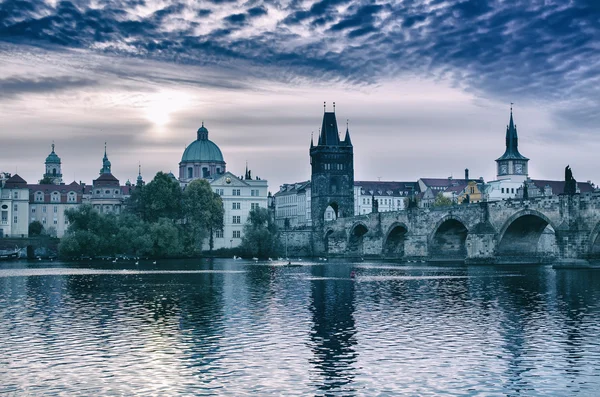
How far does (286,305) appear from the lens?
40844mm

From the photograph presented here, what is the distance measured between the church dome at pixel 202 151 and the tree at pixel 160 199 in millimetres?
50940

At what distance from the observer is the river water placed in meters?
21.1

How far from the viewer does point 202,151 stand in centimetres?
17862

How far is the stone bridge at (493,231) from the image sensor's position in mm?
70250

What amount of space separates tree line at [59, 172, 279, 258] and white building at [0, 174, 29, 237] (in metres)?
20.6

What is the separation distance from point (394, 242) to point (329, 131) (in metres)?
45.3

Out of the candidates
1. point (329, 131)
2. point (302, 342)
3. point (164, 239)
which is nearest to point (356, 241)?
point (329, 131)

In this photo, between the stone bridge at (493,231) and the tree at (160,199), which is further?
the tree at (160,199)

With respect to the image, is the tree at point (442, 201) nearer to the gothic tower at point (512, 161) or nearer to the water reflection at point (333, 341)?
the gothic tower at point (512, 161)

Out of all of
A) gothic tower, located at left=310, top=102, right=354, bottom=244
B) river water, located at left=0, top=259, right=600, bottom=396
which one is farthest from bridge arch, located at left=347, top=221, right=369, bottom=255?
river water, located at left=0, top=259, right=600, bottom=396

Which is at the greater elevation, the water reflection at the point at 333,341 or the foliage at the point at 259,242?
the foliage at the point at 259,242

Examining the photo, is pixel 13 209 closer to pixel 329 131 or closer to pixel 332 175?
pixel 332 175

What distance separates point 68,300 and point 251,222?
327ft

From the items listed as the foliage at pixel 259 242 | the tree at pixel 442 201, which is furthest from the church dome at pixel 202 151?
the tree at pixel 442 201
